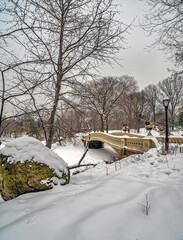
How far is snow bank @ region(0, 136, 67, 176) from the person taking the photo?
2.09 meters

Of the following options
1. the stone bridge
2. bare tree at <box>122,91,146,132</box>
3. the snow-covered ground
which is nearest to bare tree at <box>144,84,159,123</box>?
bare tree at <box>122,91,146,132</box>

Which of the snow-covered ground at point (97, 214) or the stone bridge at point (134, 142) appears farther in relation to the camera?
the stone bridge at point (134, 142)

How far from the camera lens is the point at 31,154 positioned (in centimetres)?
212

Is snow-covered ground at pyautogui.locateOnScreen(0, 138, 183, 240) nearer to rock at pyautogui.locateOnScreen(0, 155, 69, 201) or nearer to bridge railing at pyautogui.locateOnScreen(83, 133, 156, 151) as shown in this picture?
rock at pyautogui.locateOnScreen(0, 155, 69, 201)

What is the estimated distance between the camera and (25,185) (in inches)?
77.0

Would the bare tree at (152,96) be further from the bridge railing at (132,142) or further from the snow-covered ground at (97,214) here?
the snow-covered ground at (97,214)

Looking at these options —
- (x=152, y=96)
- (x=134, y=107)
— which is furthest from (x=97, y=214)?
(x=152, y=96)

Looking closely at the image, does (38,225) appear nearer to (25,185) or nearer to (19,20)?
(25,185)

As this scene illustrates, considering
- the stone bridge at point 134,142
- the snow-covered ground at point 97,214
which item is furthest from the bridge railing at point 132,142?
the snow-covered ground at point 97,214

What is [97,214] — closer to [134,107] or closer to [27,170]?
[27,170]

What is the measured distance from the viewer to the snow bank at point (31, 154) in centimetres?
209

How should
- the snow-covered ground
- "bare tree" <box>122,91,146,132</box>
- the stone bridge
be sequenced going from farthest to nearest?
"bare tree" <box>122,91,146,132</box> < the stone bridge < the snow-covered ground

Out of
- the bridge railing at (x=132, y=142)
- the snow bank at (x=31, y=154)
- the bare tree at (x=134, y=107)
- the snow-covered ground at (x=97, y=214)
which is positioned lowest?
the bridge railing at (x=132, y=142)

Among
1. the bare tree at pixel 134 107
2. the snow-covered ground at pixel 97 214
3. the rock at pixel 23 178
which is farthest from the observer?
the bare tree at pixel 134 107
